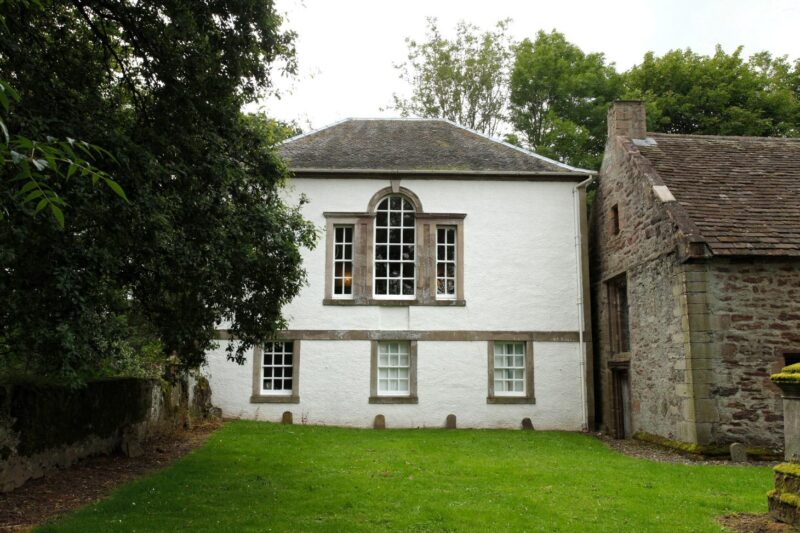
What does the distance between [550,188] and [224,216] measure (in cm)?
1219

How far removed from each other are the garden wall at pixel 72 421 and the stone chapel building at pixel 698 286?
1099 centimetres

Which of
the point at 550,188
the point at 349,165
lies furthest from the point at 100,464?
the point at 550,188

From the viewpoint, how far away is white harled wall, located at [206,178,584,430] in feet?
58.5

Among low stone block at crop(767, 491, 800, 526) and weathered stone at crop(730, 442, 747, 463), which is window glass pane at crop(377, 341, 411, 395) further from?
low stone block at crop(767, 491, 800, 526)

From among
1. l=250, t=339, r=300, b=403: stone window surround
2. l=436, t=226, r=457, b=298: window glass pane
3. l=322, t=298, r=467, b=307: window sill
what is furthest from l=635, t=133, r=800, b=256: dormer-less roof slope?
l=250, t=339, r=300, b=403: stone window surround

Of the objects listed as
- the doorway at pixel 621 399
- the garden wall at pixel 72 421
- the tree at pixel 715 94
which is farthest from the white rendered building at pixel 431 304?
the tree at pixel 715 94

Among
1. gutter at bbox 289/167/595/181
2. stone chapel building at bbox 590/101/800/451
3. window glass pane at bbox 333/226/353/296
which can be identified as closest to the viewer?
stone chapel building at bbox 590/101/800/451

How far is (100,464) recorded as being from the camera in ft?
35.5

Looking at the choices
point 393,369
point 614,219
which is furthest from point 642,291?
point 393,369

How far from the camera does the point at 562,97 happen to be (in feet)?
93.5

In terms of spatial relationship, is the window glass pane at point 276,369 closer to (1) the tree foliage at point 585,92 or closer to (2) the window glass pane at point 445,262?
(2) the window glass pane at point 445,262

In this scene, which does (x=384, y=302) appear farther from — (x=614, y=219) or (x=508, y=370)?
(x=614, y=219)

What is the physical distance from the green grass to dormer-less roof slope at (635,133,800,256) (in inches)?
181

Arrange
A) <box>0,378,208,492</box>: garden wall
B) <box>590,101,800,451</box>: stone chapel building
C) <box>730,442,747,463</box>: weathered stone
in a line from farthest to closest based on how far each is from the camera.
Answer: <box>590,101,800,451</box>: stone chapel building, <box>730,442,747,463</box>: weathered stone, <box>0,378,208,492</box>: garden wall
